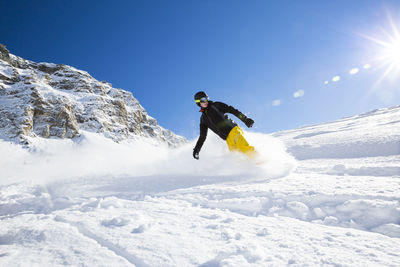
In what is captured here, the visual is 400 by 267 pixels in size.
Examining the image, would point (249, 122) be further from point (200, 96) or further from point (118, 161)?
point (118, 161)

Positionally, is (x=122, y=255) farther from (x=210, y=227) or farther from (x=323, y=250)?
(x=323, y=250)

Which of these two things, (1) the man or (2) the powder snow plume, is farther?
(1) the man

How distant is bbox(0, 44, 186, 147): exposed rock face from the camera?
628 inches

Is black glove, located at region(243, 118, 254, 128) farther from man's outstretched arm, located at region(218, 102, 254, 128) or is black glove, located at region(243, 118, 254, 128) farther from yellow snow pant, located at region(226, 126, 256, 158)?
yellow snow pant, located at region(226, 126, 256, 158)

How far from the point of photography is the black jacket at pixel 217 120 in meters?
5.41

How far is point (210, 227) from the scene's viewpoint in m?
1.79

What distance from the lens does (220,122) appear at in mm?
5469

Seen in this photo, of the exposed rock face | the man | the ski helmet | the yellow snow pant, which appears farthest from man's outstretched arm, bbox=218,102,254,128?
the exposed rock face

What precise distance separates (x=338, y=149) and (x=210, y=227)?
6578 millimetres

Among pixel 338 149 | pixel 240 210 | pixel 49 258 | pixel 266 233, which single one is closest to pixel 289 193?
pixel 240 210

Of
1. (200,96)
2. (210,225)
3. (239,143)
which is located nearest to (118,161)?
(200,96)

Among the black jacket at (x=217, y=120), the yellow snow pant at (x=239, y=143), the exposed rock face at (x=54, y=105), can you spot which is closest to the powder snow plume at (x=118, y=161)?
the yellow snow pant at (x=239, y=143)

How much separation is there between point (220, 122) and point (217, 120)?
10 centimetres

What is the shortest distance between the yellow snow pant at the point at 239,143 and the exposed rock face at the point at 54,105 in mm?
16611
